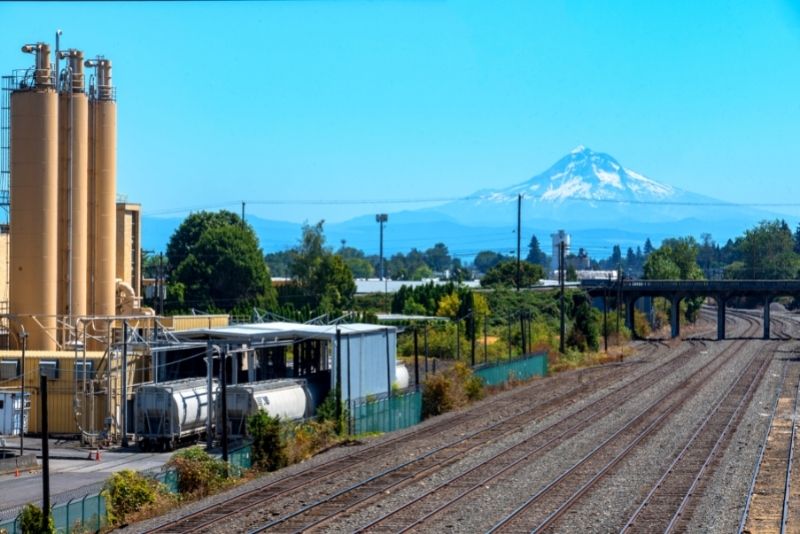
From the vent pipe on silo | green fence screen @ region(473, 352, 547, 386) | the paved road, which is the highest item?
the vent pipe on silo

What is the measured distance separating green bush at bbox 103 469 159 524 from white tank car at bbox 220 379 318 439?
954 centimetres

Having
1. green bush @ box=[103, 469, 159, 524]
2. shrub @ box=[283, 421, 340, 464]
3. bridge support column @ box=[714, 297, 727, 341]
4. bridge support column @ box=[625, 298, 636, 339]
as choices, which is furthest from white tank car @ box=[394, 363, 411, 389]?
bridge support column @ box=[625, 298, 636, 339]

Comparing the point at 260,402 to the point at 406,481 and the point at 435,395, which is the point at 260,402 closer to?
the point at 435,395

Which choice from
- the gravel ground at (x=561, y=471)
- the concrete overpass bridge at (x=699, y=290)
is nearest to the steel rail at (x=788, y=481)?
the gravel ground at (x=561, y=471)

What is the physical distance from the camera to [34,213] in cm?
4378

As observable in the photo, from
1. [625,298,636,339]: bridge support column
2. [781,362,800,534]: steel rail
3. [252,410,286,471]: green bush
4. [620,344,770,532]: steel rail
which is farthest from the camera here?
[625,298,636,339]: bridge support column

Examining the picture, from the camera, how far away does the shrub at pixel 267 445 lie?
31.2 meters

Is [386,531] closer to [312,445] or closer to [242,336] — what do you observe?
[312,445]

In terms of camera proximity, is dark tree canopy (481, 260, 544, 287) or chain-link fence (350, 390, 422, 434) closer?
chain-link fence (350, 390, 422, 434)

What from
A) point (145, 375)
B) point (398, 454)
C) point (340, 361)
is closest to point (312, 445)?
point (398, 454)

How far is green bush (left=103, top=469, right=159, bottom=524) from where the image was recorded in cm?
2395

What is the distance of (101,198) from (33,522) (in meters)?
28.2

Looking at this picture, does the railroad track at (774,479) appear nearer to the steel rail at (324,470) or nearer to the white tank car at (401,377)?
the steel rail at (324,470)

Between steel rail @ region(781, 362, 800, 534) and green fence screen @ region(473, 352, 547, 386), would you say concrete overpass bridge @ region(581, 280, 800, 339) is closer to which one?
green fence screen @ region(473, 352, 547, 386)
